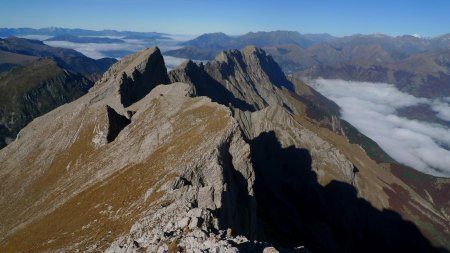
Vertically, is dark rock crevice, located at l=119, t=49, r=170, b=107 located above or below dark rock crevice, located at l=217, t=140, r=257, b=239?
above

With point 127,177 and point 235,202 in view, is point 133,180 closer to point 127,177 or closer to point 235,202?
point 127,177

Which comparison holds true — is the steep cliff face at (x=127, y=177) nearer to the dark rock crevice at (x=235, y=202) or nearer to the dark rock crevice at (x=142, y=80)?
the dark rock crevice at (x=235, y=202)

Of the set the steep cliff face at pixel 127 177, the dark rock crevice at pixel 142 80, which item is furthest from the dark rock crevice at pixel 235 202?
the dark rock crevice at pixel 142 80

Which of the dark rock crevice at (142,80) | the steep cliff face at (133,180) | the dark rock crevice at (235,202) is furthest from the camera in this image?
the dark rock crevice at (142,80)

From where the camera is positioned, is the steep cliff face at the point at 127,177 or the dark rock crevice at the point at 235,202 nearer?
the steep cliff face at the point at 127,177

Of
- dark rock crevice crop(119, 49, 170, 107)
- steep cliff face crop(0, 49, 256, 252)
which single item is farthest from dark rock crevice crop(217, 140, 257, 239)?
dark rock crevice crop(119, 49, 170, 107)

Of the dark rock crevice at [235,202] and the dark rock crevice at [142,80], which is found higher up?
the dark rock crevice at [142,80]

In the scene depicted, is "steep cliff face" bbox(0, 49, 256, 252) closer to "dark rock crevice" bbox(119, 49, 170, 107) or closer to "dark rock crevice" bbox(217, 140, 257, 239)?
"dark rock crevice" bbox(217, 140, 257, 239)

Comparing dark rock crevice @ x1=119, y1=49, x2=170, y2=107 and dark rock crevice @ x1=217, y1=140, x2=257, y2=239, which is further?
dark rock crevice @ x1=119, y1=49, x2=170, y2=107

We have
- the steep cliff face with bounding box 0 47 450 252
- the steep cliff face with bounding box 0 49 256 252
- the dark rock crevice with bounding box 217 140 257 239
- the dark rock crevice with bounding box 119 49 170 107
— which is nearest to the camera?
the steep cliff face with bounding box 0 47 450 252

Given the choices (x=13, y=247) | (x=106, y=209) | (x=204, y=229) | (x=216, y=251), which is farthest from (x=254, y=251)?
(x=13, y=247)

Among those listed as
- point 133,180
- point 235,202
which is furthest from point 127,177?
point 235,202
